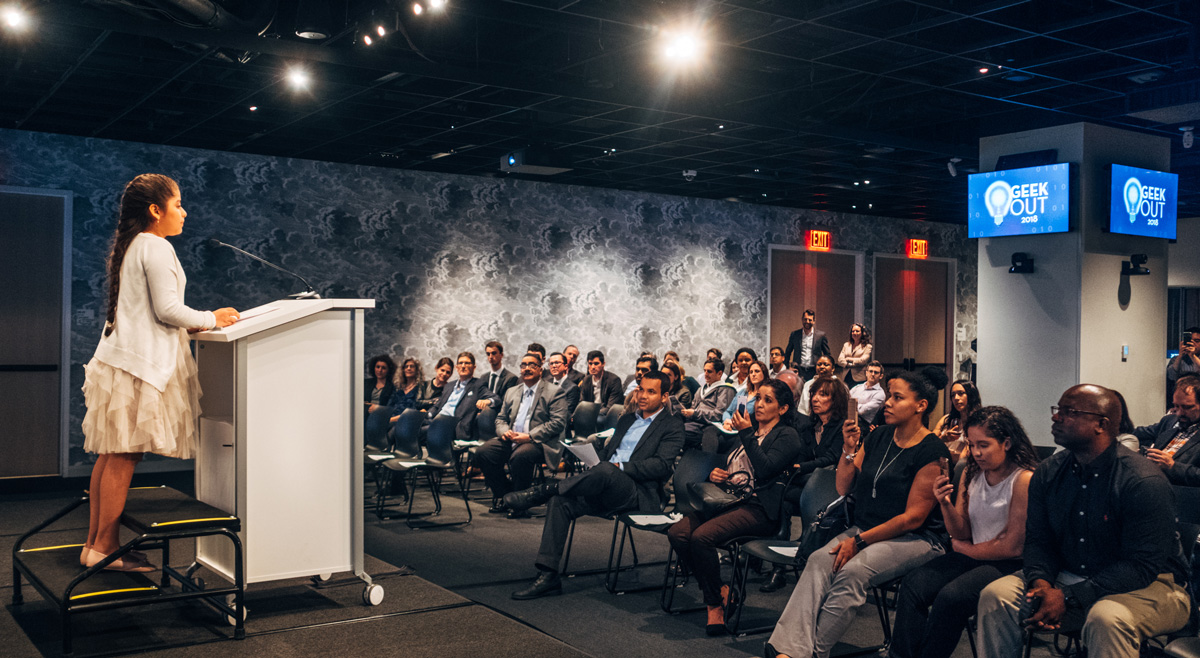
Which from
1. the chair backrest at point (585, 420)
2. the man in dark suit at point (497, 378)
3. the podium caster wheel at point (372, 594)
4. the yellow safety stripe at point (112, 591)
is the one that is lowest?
the podium caster wheel at point (372, 594)

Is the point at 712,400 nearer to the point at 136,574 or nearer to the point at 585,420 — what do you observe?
the point at 585,420

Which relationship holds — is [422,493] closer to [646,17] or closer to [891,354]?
[646,17]

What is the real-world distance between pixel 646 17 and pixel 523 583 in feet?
11.3

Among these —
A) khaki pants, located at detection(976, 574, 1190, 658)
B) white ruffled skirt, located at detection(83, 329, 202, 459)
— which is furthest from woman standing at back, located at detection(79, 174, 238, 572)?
khaki pants, located at detection(976, 574, 1190, 658)

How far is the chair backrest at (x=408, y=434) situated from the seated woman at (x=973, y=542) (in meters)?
4.78

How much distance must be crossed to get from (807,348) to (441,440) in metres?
6.29

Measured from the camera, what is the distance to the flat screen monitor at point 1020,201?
791 cm

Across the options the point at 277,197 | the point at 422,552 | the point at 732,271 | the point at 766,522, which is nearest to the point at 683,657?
the point at 766,522

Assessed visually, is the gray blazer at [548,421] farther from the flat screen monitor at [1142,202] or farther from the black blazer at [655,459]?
the flat screen monitor at [1142,202]

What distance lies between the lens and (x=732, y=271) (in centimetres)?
1365

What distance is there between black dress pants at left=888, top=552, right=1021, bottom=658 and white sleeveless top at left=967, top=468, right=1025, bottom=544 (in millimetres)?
107

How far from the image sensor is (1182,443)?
5.16 meters

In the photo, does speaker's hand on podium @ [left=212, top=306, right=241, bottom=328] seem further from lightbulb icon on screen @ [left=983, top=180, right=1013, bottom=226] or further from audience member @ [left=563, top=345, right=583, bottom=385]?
lightbulb icon on screen @ [left=983, top=180, right=1013, bottom=226]

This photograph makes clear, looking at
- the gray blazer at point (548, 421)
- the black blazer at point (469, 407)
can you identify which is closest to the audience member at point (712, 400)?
the gray blazer at point (548, 421)
